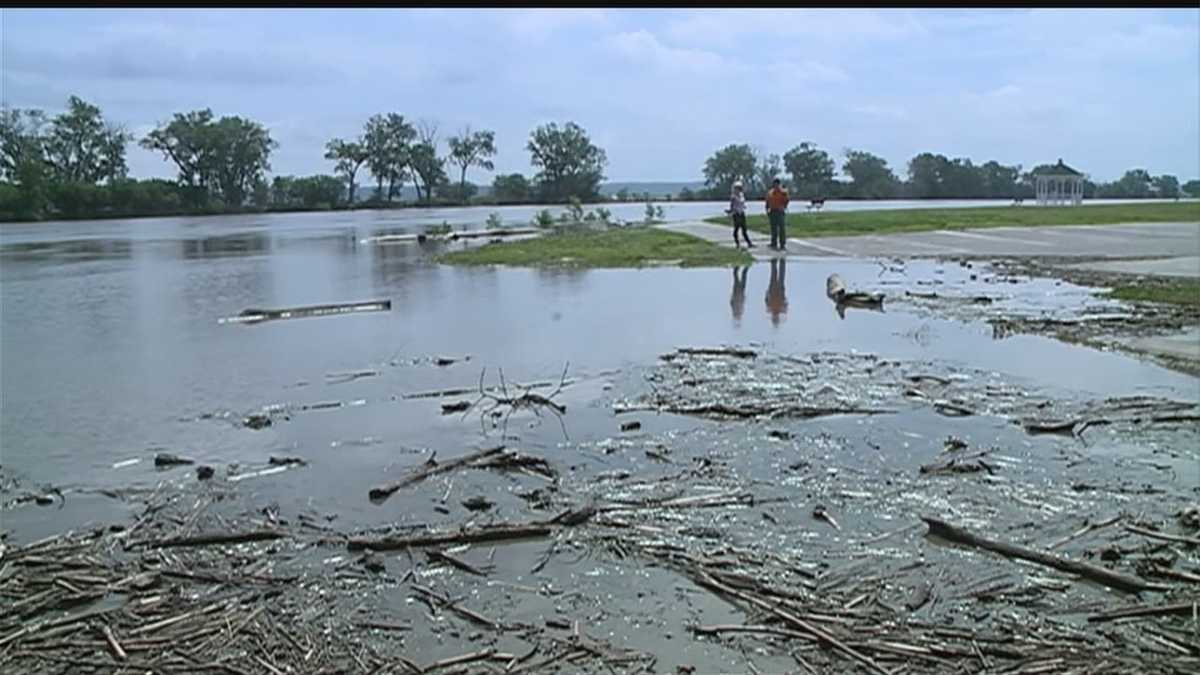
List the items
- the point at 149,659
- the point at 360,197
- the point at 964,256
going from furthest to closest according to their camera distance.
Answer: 1. the point at 360,197
2. the point at 964,256
3. the point at 149,659

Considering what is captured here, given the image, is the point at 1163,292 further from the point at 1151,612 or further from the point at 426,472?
the point at 426,472

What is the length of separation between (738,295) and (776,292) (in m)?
0.68

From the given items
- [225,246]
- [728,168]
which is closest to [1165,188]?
[728,168]

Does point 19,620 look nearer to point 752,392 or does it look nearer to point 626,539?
point 626,539

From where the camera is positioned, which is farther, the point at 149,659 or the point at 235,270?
the point at 235,270

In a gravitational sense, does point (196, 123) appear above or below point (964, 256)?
above

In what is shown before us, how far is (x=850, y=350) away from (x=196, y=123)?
73.6 m

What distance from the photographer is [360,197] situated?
3194 inches

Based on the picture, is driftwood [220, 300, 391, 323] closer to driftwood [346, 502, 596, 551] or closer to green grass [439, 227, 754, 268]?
green grass [439, 227, 754, 268]

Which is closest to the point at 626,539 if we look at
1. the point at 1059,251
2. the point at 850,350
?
the point at 850,350

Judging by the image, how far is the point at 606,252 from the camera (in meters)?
24.2

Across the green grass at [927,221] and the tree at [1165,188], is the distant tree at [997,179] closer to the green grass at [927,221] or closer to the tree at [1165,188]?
the tree at [1165,188]

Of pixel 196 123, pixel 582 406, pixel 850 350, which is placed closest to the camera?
pixel 582 406

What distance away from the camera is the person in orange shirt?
22.7 metres
